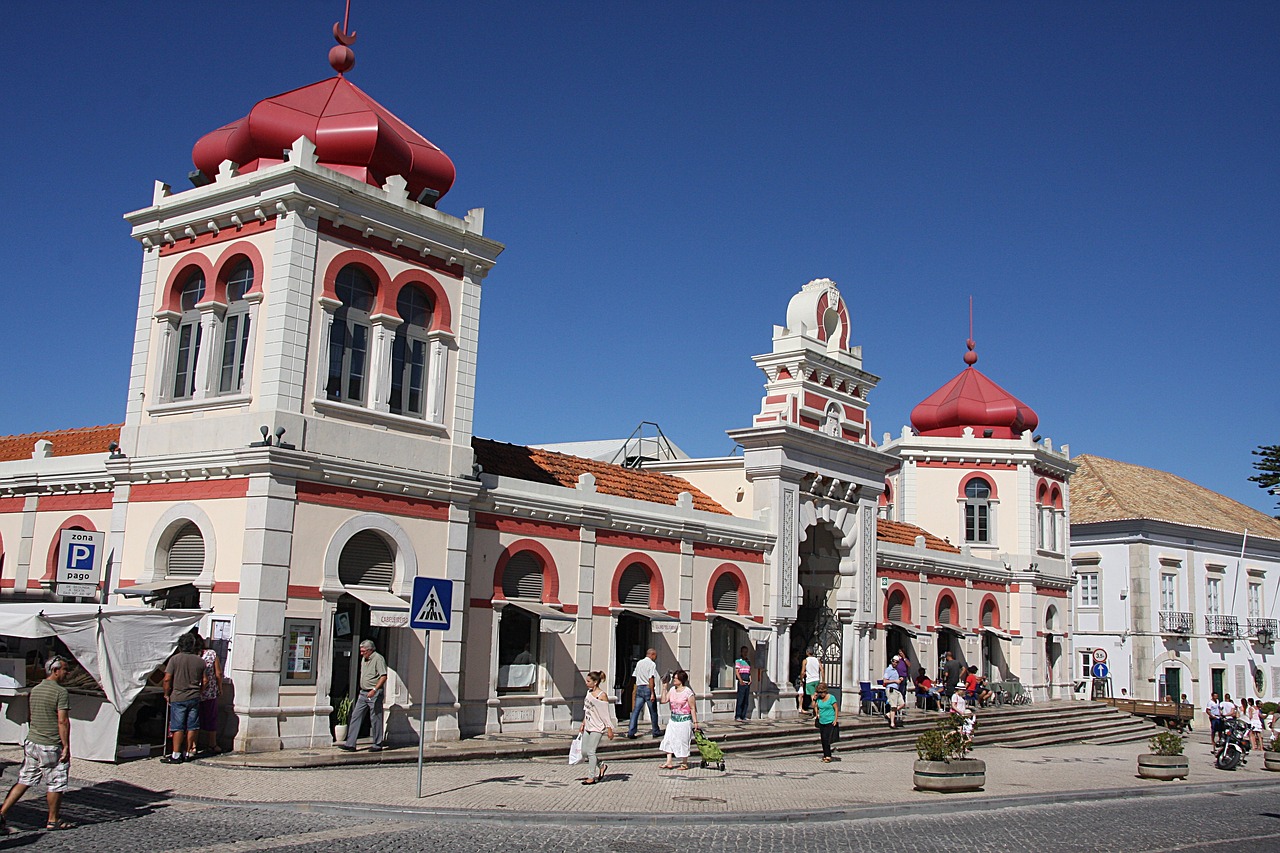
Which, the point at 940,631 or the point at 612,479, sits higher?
the point at 612,479

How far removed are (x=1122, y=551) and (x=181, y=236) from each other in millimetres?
38385

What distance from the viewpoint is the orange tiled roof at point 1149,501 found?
46.9 meters

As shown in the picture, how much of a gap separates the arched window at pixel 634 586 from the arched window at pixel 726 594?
217cm

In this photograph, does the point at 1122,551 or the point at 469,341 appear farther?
the point at 1122,551

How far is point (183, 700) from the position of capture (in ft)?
49.1

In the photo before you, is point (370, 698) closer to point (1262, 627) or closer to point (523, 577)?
point (523, 577)

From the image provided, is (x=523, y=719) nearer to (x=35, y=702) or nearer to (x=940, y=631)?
(x=35, y=702)

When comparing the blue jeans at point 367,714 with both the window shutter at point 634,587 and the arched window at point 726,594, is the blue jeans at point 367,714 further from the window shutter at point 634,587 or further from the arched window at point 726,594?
the arched window at point 726,594

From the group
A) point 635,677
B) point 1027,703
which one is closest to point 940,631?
point 1027,703

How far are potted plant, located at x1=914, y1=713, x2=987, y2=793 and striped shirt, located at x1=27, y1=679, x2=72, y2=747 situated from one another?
1118cm

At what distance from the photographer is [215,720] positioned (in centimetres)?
1583

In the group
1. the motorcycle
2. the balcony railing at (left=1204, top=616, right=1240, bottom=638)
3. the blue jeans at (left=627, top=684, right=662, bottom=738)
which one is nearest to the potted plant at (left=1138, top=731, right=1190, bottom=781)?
the motorcycle

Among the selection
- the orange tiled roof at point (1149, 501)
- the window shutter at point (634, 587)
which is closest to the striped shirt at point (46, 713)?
the window shutter at point (634, 587)

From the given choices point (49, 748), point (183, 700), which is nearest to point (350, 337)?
point (183, 700)
